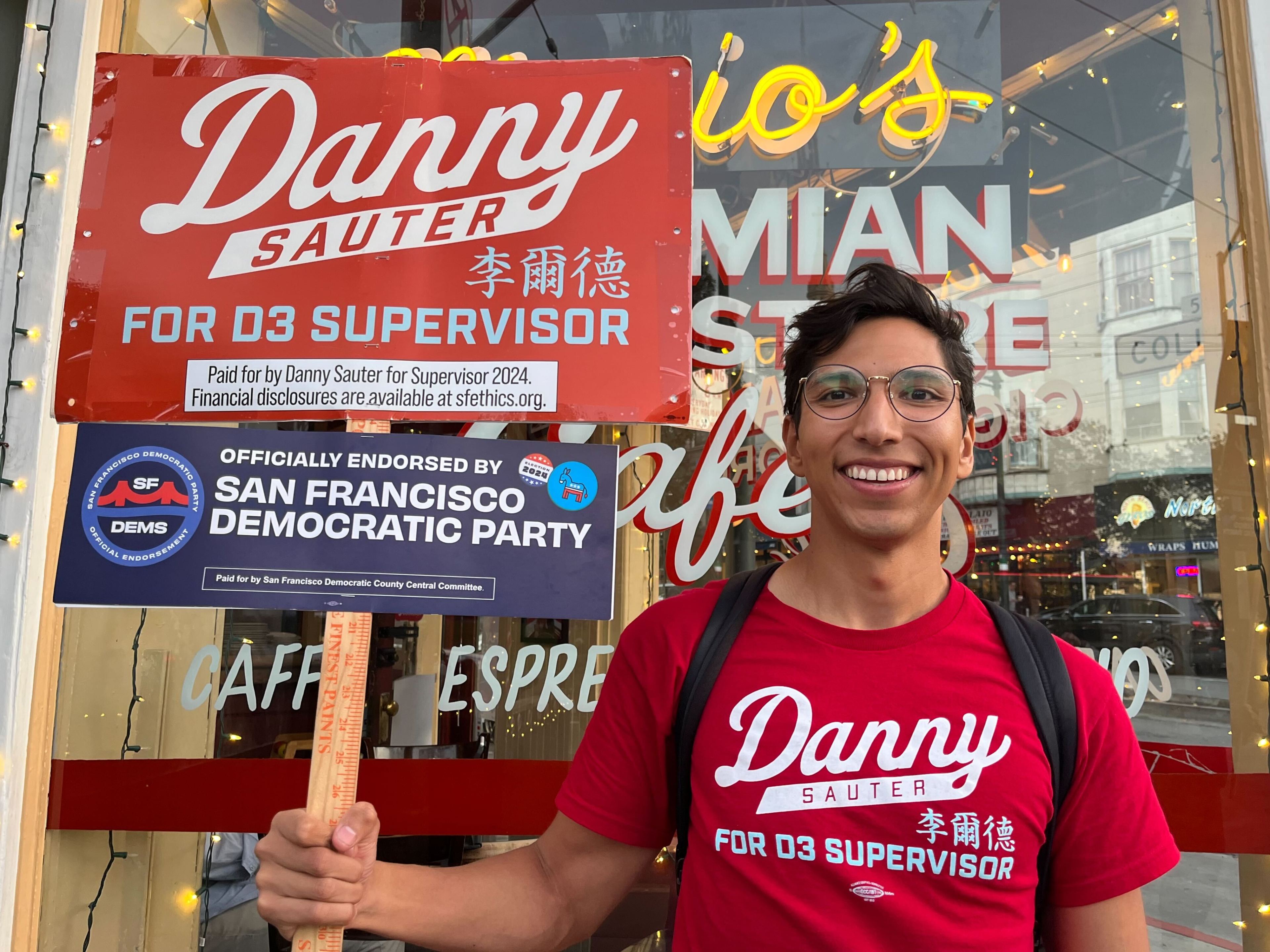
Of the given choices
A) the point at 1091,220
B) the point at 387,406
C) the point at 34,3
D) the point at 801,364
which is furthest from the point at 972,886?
the point at 34,3

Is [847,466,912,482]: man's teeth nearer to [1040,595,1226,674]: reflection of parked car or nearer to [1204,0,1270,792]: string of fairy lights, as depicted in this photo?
[1040,595,1226,674]: reflection of parked car

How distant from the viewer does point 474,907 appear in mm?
1312

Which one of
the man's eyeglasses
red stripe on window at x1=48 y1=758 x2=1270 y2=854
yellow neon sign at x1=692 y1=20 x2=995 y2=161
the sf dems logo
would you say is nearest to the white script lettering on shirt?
the man's eyeglasses

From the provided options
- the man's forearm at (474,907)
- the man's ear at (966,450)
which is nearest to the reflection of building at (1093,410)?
the man's ear at (966,450)

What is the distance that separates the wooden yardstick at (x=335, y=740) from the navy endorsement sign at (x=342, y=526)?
120 millimetres

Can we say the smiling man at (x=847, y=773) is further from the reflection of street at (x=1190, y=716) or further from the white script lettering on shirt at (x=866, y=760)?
the reflection of street at (x=1190, y=716)

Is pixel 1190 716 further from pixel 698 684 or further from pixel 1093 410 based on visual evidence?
pixel 698 684

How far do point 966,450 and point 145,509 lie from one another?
1354 mm

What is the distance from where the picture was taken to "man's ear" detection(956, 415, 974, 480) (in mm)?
1375

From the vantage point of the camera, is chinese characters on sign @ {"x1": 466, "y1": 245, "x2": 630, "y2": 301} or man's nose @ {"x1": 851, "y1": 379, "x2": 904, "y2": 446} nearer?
man's nose @ {"x1": 851, "y1": 379, "x2": 904, "y2": 446}

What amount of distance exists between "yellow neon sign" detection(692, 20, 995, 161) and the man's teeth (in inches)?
70.0

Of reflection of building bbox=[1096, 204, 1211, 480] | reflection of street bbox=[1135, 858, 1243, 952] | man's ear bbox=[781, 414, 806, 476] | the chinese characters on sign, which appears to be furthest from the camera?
reflection of building bbox=[1096, 204, 1211, 480]

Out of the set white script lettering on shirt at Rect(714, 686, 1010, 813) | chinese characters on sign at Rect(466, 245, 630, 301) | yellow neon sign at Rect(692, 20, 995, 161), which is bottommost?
white script lettering on shirt at Rect(714, 686, 1010, 813)

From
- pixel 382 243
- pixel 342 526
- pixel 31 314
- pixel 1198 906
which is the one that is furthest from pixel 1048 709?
pixel 31 314
